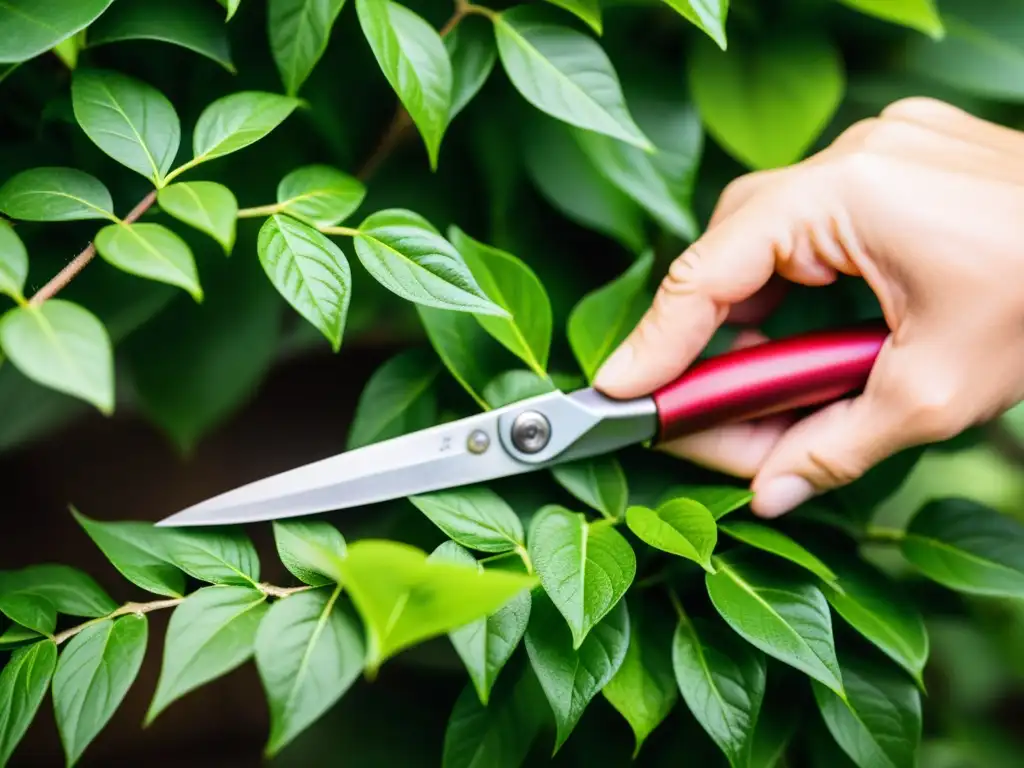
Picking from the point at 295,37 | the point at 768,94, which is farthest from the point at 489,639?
the point at 768,94

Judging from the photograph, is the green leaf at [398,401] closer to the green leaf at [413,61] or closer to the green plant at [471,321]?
the green plant at [471,321]

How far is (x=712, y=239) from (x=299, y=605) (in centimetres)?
33

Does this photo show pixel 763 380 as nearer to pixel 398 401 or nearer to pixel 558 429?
pixel 558 429

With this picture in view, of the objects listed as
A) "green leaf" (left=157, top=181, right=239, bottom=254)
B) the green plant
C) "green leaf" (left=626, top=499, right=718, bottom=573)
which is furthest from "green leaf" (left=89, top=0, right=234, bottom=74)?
"green leaf" (left=626, top=499, right=718, bottom=573)

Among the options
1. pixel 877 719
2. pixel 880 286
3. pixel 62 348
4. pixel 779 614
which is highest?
pixel 62 348

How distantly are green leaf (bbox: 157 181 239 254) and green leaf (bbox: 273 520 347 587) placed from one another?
15 centimetres

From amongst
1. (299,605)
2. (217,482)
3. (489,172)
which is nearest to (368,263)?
(299,605)

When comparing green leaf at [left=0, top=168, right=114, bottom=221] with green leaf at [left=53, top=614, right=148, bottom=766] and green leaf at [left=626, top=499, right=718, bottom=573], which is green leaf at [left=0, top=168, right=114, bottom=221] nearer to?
green leaf at [left=53, top=614, right=148, bottom=766]

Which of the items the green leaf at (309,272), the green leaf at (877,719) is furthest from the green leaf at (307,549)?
the green leaf at (877,719)

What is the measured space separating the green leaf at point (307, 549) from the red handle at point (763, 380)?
0.21m

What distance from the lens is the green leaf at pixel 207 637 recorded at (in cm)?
39

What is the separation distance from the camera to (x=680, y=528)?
1.59 feet

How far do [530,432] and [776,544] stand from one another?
0.15m

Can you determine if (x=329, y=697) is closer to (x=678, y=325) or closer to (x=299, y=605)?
(x=299, y=605)
